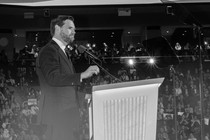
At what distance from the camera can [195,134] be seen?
10.5 feet

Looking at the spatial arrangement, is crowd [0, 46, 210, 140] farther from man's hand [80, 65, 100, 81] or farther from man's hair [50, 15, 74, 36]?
man's hair [50, 15, 74, 36]

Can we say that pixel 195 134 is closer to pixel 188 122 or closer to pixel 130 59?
pixel 188 122

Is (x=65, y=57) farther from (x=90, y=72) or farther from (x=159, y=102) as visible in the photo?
(x=159, y=102)

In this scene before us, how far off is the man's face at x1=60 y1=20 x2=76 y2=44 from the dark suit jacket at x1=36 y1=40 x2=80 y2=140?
0.11 metres

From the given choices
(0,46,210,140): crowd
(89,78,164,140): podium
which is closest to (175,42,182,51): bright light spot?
(0,46,210,140): crowd

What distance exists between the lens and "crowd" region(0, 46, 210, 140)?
9.71 ft

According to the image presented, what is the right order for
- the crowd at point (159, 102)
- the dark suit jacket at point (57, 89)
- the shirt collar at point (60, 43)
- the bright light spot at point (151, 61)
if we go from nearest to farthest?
the dark suit jacket at point (57, 89)
the shirt collar at point (60, 43)
the crowd at point (159, 102)
the bright light spot at point (151, 61)

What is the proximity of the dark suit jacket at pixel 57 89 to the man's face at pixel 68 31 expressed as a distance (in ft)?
0.35

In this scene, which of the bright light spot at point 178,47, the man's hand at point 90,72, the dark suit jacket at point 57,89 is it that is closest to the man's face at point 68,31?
the dark suit jacket at point 57,89

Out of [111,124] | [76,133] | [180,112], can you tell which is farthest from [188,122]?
[111,124]

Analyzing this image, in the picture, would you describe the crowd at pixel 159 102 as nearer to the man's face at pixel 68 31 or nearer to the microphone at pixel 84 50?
the microphone at pixel 84 50

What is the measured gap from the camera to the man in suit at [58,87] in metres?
2.70

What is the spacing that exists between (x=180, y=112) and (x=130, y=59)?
678mm

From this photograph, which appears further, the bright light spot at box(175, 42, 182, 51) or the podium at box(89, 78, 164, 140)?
the bright light spot at box(175, 42, 182, 51)
